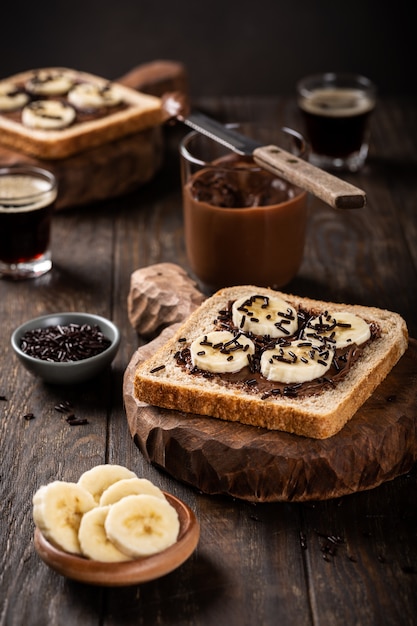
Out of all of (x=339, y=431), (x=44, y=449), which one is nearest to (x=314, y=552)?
(x=339, y=431)

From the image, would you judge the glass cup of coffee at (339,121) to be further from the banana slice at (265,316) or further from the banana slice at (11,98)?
the banana slice at (265,316)

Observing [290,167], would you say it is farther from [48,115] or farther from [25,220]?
[48,115]

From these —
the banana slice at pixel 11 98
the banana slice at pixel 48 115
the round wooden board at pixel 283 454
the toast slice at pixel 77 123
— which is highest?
the round wooden board at pixel 283 454

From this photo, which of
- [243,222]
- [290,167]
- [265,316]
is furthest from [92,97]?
[265,316]

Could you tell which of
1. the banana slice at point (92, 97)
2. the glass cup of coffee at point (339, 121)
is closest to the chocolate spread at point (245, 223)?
the glass cup of coffee at point (339, 121)

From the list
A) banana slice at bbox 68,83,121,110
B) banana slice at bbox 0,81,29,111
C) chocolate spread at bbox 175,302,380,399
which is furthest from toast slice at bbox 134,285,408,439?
banana slice at bbox 0,81,29,111

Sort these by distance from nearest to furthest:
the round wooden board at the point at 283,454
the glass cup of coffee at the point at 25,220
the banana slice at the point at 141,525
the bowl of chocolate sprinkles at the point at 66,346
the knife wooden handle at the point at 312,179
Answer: the banana slice at the point at 141,525, the round wooden board at the point at 283,454, the knife wooden handle at the point at 312,179, the bowl of chocolate sprinkles at the point at 66,346, the glass cup of coffee at the point at 25,220

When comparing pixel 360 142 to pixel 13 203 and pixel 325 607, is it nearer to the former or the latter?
pixel 13 203
